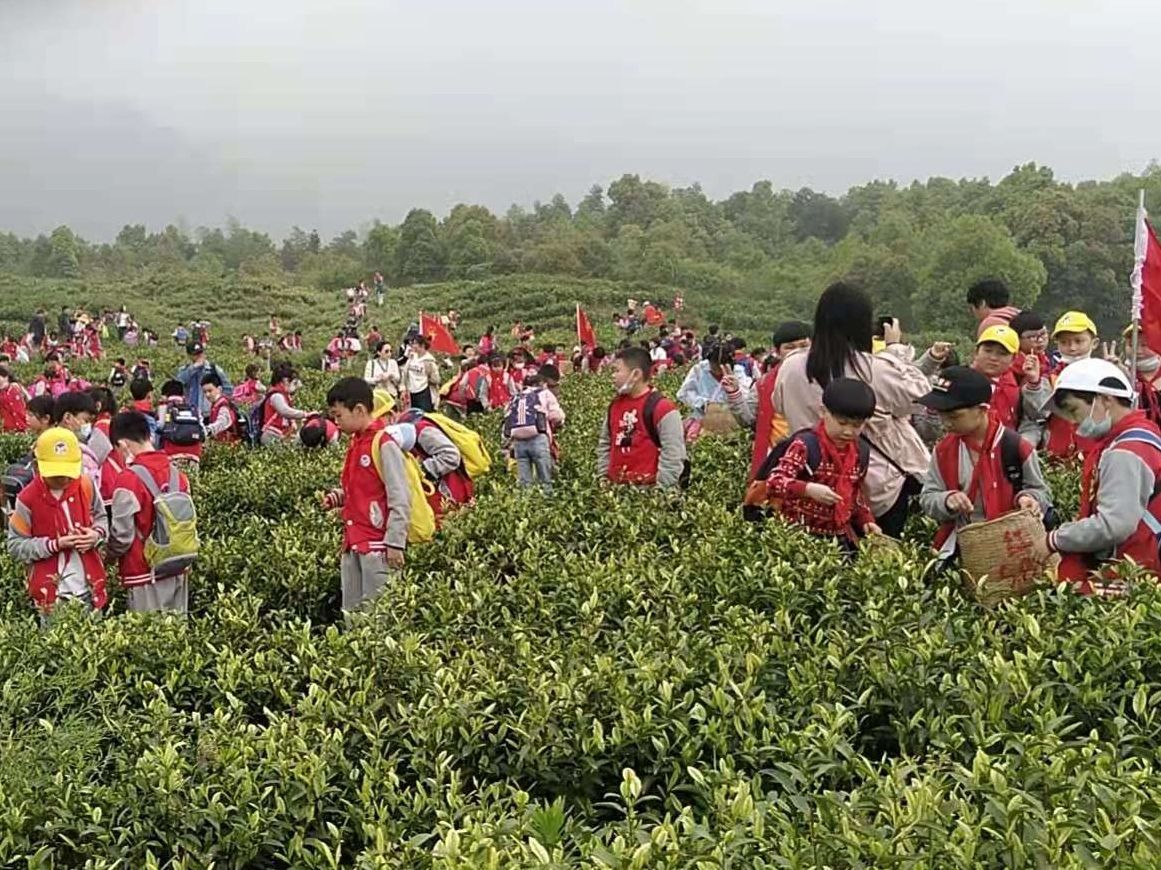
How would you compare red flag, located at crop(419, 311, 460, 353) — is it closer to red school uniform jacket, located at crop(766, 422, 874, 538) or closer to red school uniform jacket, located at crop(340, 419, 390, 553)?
red school uniform jacket, located at crop(340, 419, 390, 553)

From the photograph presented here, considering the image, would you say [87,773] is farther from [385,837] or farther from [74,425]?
[74,425]

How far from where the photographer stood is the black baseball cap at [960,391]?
13.1 feet

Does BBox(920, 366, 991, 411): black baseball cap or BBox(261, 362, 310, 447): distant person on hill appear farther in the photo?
BBox(261, 362, 310, 447): distant person on hill

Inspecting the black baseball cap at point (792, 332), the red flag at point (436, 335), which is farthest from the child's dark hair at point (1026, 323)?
the red flag at point (436, 335)

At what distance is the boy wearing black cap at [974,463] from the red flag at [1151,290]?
7.62 feet

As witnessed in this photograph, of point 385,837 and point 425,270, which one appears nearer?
point 385,837

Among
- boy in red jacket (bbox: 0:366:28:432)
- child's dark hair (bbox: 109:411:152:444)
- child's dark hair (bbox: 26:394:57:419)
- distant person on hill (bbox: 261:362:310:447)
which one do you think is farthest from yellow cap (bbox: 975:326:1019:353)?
boy in red jacket (bbox: 0:366:28:432)

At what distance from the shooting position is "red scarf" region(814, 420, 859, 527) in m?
4.31

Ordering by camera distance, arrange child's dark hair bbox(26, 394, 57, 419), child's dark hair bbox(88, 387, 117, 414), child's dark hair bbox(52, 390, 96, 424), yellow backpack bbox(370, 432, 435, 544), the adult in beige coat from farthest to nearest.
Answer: child's dark hair bbox(88, 387, 117, 414), child's dark hair bbox(26, 394, 57, 419), child's dark hair bbox(52, 390, 96, 424), yellow backpack bbox(370, 432, 435, 544), the adult in beige coat

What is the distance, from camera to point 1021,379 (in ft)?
20.1

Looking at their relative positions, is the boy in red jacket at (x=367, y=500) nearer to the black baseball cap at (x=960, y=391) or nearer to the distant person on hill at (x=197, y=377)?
the black baseball cap at (x=960, y=391)

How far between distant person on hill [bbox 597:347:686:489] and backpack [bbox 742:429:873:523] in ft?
4.40

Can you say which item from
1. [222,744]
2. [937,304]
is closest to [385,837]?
[222,744]

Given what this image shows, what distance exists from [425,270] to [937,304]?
33.0 m
